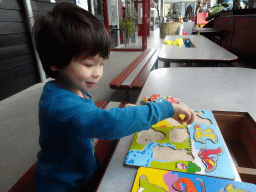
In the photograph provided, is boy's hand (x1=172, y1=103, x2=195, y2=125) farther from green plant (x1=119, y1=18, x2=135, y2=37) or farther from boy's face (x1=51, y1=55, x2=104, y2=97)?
green plant (x1=119, y1=18, x2=135, y2=37)

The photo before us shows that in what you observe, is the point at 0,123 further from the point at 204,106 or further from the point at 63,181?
the point at 204,106

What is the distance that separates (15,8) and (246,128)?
112 inches

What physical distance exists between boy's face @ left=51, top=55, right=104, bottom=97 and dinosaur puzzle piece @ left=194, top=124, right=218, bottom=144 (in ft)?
1.14

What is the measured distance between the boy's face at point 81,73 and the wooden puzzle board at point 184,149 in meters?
0.22

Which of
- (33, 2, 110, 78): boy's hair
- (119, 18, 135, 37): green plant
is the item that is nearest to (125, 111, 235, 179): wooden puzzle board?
(33, 2, 110, 78): boy's hair

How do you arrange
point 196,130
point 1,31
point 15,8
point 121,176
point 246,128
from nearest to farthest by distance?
1. point 121,176
2. point 196,130
3. point 246,128
4. point 1,31
5. point 15,8

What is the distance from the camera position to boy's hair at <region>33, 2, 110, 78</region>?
50 centimetres

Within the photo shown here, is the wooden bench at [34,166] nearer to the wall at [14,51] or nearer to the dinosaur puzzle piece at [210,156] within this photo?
the dinosaur puzzle piece at [210,156]

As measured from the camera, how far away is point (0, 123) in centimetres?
174

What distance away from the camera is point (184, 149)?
49cm

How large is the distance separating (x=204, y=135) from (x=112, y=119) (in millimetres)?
278

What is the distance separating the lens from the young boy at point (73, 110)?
466 mm

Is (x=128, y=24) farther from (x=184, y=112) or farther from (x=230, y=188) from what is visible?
(x=230, y=188)

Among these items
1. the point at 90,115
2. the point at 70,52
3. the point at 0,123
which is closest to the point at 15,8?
the point at 0,123
